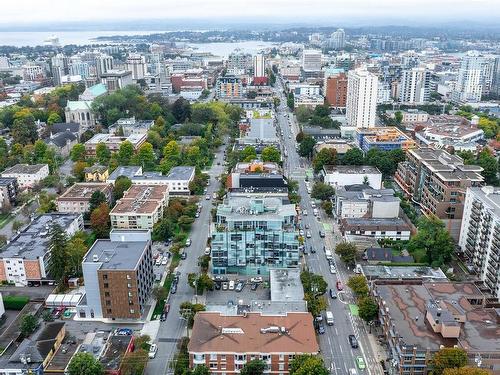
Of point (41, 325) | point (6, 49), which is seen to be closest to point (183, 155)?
point (41, 325)

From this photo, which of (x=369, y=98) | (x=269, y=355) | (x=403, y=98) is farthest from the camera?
(x=403, y=98)

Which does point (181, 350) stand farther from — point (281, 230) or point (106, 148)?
point (106, 148)

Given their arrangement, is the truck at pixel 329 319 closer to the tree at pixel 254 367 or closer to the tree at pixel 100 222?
the tree at pixel 254 367

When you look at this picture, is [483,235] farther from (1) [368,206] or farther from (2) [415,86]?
(2) [415,86]

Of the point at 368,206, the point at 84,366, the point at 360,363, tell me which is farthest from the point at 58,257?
the point at 368,206

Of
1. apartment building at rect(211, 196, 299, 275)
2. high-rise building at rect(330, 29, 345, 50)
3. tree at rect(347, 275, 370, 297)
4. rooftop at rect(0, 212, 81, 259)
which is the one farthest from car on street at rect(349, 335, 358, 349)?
high-rise building at rect(330, 29, 345, 50)

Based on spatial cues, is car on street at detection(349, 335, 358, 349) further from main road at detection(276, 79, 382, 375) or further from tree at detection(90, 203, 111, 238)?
tree at detection(90, 203, 111, 238)

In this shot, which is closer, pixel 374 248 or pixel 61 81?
pixel 374 248
